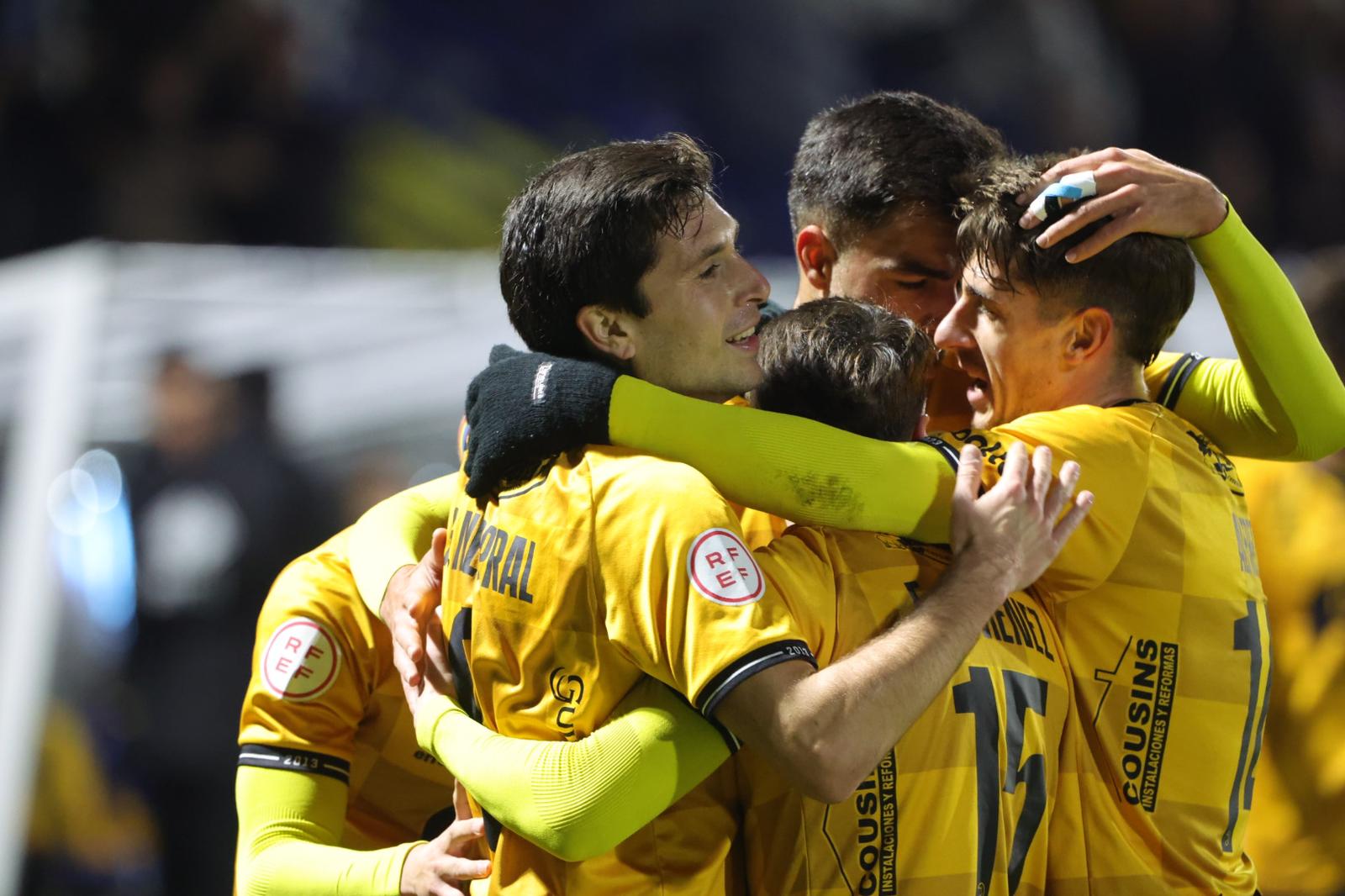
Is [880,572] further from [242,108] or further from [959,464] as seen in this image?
[242,108]

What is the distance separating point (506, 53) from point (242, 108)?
147 centimetres

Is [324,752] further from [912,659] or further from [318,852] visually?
[912,659]

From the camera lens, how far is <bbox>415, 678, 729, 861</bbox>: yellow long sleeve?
176cm

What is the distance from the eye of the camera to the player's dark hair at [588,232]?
2057 mm

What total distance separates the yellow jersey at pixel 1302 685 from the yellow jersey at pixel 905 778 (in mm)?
2031

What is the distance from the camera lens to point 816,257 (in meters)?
2.79

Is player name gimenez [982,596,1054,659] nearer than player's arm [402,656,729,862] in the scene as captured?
No

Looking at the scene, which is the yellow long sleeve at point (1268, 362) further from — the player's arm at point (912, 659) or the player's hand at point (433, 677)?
the player's hand at point (433, 677)

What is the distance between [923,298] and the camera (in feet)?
8.47

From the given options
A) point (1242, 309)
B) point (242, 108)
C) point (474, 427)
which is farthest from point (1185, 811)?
point (242, 108)

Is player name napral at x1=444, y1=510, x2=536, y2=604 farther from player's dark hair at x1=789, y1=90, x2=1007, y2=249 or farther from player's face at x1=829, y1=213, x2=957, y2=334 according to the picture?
player's dark hair at x1=789, y1=90, x2=1007, y2=249

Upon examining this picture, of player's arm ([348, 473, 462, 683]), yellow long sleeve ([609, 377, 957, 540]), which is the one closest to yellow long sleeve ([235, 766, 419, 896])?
player's arm ([348, 473, 462, 683])

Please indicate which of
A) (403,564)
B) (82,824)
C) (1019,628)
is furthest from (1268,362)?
(82,824)

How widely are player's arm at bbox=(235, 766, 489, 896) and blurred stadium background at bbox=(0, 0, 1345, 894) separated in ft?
8.92
